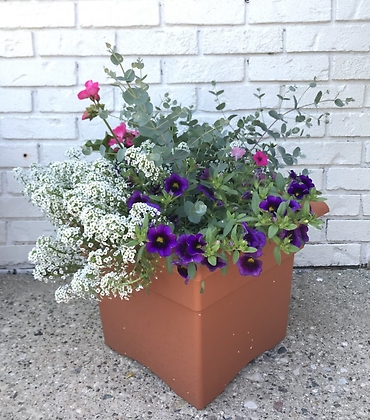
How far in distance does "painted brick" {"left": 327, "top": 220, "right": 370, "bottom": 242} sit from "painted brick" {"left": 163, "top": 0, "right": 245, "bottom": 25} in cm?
88

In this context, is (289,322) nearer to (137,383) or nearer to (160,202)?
(137,383)

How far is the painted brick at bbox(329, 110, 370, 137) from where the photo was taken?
191 centimetres

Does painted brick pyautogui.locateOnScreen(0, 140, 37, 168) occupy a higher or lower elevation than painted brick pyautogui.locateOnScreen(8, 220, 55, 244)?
higher

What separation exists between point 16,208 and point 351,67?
1.39 meters

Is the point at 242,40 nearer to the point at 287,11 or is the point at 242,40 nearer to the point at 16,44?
the point at 287,11

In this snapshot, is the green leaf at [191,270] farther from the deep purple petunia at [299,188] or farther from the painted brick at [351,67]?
the painted brick at [351,67]

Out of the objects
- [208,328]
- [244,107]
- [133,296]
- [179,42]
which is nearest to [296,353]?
[208,328]

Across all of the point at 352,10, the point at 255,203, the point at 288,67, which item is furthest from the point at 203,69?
the point at 255,203

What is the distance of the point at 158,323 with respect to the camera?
138 cm

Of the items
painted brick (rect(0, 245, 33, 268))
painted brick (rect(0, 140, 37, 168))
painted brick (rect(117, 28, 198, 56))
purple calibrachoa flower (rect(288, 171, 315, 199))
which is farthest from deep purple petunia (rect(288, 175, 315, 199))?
painted brick (rect(0, 245, 33, 268))

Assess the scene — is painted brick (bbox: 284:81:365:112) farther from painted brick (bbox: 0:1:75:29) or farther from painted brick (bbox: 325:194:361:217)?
painted brick (bbox: 0:1:75:29)

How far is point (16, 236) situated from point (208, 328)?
3.57ft

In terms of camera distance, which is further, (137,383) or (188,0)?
(188,0)

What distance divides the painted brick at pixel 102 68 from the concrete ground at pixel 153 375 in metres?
0.84
